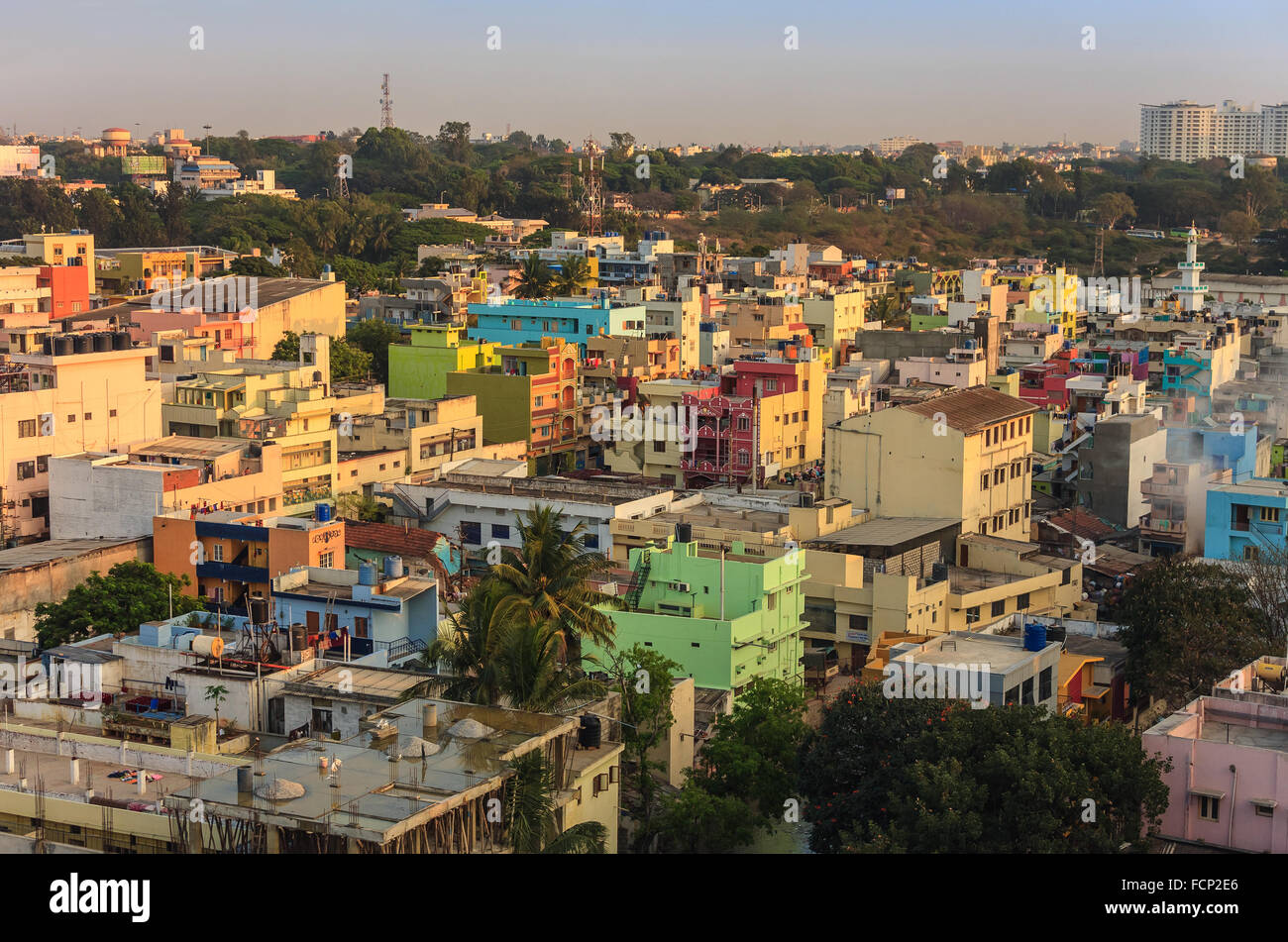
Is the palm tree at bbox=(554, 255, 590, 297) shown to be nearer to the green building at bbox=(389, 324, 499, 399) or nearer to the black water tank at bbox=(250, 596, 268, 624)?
the green building at bbox=(389, 324, 499, 399)

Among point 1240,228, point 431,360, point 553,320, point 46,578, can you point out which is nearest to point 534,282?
point 553,320

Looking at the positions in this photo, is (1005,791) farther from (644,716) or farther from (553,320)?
(553,320)

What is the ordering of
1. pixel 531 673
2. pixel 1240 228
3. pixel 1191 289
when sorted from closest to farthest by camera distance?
1. pixel 531 673
2. pixel 1191 289
3. pixel 1240 228

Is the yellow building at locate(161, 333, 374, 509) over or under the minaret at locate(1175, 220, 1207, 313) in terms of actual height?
under

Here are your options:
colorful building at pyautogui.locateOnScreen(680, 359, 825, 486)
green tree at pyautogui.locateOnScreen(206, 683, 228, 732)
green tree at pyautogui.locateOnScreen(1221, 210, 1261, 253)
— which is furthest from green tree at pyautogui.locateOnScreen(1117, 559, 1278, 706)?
green tree at pyautogui.locateOnScreen(1221, 210, 1261, 253)

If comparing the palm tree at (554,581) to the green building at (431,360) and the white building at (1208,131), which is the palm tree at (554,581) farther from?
the white building at (1208,131)

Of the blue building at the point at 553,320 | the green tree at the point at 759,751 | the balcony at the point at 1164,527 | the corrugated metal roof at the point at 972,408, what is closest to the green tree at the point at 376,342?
the blue building at the point at 553,320
